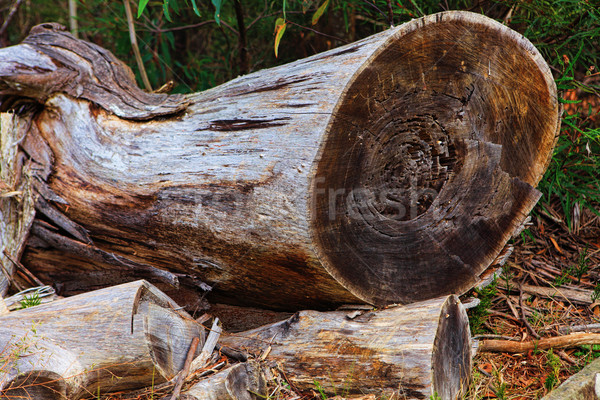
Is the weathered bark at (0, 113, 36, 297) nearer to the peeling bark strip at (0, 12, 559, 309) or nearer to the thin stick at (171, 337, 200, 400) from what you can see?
the peeling bark strip at (0, 12, 559, 309)

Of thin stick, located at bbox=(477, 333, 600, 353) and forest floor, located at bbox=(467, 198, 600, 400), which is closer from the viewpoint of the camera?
forest floor, located at bbox=(467, 198, 600, 400)

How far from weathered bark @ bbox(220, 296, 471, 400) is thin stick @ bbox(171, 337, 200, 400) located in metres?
0.23

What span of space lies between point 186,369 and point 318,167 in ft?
3.11

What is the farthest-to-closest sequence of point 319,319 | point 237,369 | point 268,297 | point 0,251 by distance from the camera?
point 0,251 < point 268,297 < point 319,319 < point 237,369

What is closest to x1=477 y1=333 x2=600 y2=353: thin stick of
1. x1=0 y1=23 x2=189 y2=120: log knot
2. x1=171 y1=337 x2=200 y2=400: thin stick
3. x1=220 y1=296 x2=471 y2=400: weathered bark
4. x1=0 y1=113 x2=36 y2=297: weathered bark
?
x1=220 y1=296 x2=471 y2=400: weathered bark

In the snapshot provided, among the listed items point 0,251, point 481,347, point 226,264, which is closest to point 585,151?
point 481,347

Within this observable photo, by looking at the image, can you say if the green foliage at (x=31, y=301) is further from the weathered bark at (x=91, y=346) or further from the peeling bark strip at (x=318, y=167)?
the weathered bark at (x=91, y=346)

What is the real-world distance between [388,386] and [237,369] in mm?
577

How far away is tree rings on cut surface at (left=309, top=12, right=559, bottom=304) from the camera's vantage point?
2.02 m

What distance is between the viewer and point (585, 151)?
10.5 feet

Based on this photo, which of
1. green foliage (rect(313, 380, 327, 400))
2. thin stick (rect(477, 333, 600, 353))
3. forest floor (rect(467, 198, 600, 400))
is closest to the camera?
green foliage (rect(313, 380, 327, 400))

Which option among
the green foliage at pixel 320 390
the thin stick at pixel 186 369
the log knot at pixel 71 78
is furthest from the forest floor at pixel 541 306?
the log knot at pixel 71 78

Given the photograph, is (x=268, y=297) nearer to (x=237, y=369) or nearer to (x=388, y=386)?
(x=237, y=369)

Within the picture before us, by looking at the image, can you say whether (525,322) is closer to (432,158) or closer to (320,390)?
(432,158)
